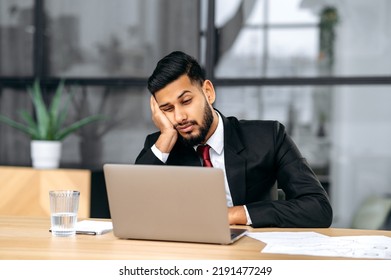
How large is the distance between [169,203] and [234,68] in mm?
3102

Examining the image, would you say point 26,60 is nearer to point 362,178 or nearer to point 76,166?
point 76,166

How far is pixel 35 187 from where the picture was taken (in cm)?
480

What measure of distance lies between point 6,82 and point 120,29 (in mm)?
963

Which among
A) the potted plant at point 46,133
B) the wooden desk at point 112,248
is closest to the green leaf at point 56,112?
the potted plant at point 46,133

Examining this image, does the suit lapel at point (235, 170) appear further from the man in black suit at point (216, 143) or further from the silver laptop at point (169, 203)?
the silver laptop at point (169, 203)

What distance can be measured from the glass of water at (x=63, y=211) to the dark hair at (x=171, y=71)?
0.75 metres

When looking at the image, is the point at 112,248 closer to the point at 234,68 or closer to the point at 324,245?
the point at 324,245

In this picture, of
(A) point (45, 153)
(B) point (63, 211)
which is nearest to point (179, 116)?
(B) point (63, 211)

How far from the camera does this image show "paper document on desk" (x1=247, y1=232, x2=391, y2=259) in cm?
184

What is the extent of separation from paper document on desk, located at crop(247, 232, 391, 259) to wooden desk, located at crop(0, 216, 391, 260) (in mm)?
47

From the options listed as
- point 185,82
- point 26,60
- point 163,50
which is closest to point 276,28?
point 163,50

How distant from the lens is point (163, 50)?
5070 millimetres

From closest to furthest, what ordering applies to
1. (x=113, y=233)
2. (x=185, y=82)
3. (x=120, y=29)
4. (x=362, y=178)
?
1. (x=113, y=233)
2. (x=185, y=82)
3. (x=362, y=178)
4. (x=120, y=29)

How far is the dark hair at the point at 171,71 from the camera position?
2771 mm
